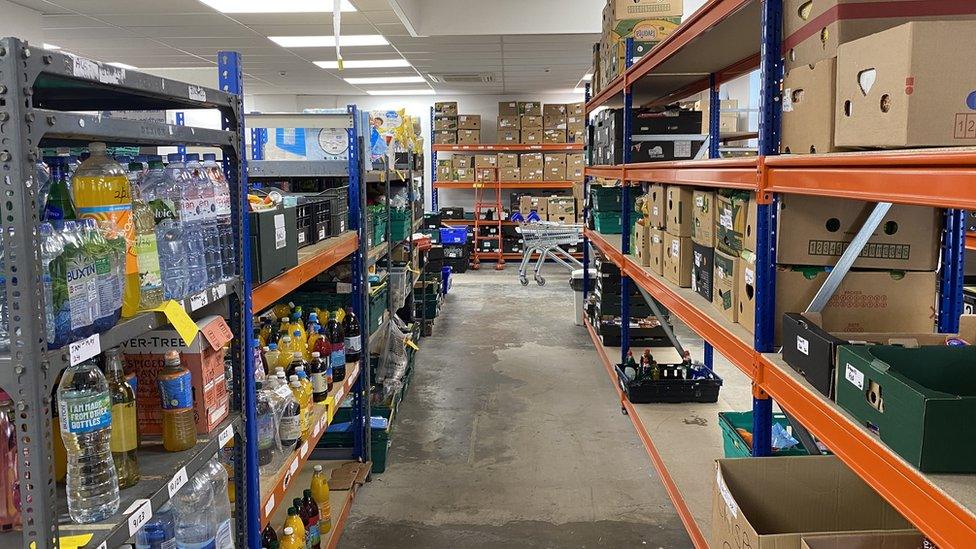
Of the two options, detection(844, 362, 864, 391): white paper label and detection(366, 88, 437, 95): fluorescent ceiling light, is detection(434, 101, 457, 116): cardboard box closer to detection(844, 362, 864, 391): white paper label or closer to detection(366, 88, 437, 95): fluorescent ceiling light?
detection(366, 88, 437, 95): fluorescent ceiling light

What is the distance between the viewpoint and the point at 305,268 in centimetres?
261

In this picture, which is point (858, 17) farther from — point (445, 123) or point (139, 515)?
point (445, 123)

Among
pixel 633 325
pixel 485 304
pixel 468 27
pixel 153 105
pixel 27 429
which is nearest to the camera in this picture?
pixel 27 429

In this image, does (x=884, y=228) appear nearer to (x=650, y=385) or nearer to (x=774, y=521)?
(x=774, y=521)

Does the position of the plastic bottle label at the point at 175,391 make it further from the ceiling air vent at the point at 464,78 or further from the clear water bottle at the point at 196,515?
the ceiling air vent at the point at 464,78

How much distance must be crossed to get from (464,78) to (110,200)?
10384 mm

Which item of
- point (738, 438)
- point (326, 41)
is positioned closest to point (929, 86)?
point (738, 438)

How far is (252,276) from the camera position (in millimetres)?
2104

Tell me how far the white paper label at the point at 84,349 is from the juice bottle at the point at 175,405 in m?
0.46

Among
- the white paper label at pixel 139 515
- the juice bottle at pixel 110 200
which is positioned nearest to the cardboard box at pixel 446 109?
the juice bottle at pixel 110 200

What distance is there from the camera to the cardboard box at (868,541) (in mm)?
1524

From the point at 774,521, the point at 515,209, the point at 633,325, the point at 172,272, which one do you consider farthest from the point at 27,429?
the point at 515,209

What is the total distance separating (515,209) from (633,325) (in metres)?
6.96

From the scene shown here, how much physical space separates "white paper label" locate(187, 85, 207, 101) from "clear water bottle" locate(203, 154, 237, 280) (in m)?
0.26
